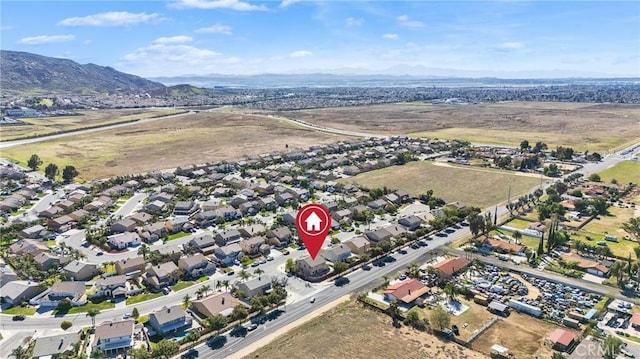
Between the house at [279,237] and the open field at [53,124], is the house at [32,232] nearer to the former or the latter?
the house at [279,237]

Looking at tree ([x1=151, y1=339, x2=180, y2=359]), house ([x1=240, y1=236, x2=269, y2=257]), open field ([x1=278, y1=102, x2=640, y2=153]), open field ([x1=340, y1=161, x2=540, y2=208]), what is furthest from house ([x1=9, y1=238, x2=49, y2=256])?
open field ([x1=278, y1=102, x2=640, y2=153])

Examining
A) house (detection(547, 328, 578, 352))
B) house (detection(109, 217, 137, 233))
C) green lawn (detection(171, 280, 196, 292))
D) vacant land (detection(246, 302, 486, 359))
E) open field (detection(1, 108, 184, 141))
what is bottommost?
green lawn (detection(171, 280, 196, 292))

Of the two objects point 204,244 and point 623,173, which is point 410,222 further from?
point 623,173

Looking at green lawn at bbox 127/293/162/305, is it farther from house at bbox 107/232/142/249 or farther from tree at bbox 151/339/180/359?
house at bbox 107/232/142/249

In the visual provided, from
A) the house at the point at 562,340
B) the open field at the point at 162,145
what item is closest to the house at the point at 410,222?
the house at the point at 562,340

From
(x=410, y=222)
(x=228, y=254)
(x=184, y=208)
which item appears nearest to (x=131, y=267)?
(x=228, y=254)

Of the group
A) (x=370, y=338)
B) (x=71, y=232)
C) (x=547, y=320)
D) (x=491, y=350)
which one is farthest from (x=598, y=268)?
(x=71, y=232)
